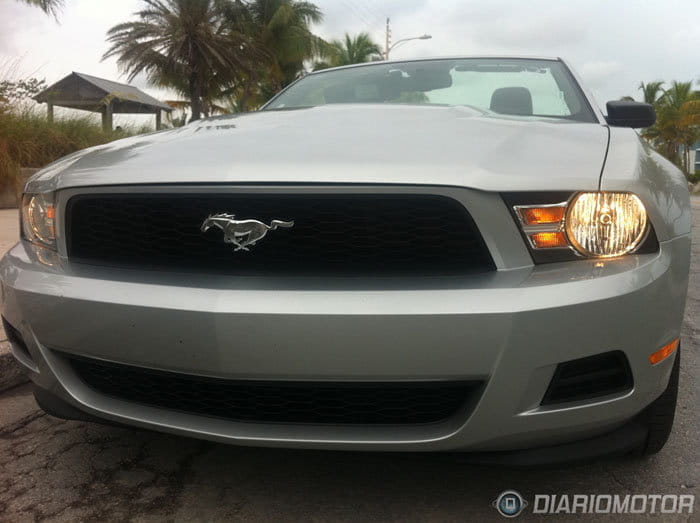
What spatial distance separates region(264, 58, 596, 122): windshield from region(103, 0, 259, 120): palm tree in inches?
870

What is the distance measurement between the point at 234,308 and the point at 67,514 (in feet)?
2.70

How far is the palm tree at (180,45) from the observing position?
80.0 ft

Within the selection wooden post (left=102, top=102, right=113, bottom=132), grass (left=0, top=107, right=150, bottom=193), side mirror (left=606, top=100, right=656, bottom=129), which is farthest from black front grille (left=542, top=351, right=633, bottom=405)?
wooden post (left=102, top=102, right=113, bottom=132)

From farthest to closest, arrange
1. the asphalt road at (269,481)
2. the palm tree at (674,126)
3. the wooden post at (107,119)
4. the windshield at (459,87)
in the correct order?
the palm tree at (674,126), the wooden post at (107,119), the windshield at (459,87), the asphalt road at (269,481)

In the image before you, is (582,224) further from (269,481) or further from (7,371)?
(7,371)

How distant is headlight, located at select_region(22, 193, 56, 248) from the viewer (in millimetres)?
1891

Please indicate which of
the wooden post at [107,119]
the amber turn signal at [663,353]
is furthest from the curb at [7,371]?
the wooden post at [107,119]

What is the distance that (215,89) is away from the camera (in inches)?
1067

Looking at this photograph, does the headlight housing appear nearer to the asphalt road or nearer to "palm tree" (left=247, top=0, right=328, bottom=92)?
the asphalt road

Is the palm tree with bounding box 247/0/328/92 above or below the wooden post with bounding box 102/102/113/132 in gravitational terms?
above

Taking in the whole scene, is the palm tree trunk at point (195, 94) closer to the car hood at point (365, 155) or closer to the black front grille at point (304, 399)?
the car hood at point (365, 155)

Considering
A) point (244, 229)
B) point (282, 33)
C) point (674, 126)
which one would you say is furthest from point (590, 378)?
point (674, 126)

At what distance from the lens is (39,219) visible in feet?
6.43

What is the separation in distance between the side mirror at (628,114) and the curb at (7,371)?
8.74 feet
